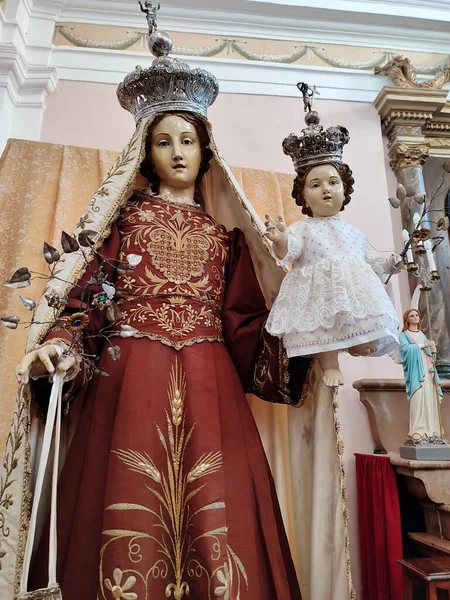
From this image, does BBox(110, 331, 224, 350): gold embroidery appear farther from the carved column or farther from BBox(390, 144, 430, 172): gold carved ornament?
BBox(390, 144, 430, 172): gold carved ornament

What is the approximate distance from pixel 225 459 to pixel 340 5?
2851 mm

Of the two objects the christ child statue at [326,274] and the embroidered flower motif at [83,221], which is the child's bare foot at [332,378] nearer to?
the christ child statue at [326,274]

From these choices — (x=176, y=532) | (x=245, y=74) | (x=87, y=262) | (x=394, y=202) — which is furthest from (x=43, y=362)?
(x=245, y=74)

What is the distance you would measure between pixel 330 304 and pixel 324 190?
15.8 inches

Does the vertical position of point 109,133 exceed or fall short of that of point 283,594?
it exceeds it

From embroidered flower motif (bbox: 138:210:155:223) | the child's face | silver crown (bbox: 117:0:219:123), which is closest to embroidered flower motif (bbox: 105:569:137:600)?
embroidered flower motif (bbox: 138:210:155:223)

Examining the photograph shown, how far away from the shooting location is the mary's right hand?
3.70 feet

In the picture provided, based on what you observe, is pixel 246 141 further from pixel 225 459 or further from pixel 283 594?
pixel 283 594

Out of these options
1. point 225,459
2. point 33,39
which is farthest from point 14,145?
point 225,459

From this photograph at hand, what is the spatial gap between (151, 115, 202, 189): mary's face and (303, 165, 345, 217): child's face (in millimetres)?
370

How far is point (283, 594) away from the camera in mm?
1202

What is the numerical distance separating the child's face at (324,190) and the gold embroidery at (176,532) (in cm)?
70

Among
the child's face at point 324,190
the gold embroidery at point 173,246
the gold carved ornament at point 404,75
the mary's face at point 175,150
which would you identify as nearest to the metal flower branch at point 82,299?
the gold embroidery at point 173,246

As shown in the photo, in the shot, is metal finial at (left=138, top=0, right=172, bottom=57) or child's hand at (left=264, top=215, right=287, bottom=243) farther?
metal finial at (left=138, top=0, right=172, bottom=57)
